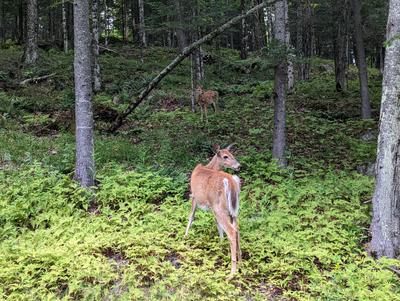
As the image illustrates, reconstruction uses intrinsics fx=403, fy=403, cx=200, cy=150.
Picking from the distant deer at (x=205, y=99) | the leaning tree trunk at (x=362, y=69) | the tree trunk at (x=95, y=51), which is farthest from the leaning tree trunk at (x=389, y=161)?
the tree trunk at (x=95, y=51)

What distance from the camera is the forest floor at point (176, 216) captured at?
17.2 ft

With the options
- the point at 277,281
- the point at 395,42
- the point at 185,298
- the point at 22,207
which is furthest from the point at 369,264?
the point at 22,207

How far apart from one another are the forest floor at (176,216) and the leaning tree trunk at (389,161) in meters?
0.37

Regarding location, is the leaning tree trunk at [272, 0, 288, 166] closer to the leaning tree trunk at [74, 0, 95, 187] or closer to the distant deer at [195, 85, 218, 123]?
the leaning tree trunk at [74, 0, 95, 187]

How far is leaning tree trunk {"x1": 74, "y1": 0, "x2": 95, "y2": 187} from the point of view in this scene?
7996 millimetres

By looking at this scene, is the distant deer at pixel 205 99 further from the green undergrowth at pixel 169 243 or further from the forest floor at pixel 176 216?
the green undergrowth at pixel 169 243

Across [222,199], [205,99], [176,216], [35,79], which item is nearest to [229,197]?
[222,199]

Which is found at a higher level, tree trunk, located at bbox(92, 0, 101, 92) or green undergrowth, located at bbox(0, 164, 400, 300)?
tree trunk, located at bbox(92, 0, 101, 92)

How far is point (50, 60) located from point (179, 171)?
16.8 m

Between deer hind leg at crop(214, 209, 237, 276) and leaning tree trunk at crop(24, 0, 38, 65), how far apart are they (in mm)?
18172

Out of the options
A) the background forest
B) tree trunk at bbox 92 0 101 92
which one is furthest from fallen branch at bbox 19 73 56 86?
the background forest

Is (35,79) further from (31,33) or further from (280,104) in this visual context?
(280,104)

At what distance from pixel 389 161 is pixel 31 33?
63.2ft

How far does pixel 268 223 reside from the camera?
7.03 meters
